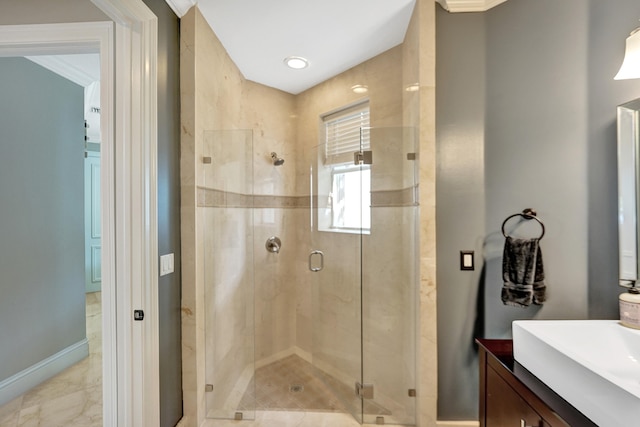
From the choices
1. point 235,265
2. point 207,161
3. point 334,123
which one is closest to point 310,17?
point 334,123

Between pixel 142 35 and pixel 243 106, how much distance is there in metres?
1.13

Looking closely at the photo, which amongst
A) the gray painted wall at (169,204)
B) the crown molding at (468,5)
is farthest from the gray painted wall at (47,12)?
the crown molding at (468,5)

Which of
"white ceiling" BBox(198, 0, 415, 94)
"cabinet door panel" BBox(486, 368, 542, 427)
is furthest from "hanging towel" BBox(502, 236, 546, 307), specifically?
"white ceiling" BBox(198, 0, 415, 94)

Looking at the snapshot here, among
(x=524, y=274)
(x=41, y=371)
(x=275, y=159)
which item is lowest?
(x=41, y=371)

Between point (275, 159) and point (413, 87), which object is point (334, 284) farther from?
point (413, 87)

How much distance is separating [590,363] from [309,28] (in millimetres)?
2089

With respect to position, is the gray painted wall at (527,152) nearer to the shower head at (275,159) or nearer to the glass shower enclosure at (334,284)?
the glass shower enclosure at (334,284)

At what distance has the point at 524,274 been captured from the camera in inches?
51.8

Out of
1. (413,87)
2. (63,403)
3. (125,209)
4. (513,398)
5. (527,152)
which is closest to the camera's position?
(513,398)

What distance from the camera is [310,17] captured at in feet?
5.45

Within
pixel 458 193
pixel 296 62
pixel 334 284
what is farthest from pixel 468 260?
pixel 296 62

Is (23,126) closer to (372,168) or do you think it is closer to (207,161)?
(207,161)

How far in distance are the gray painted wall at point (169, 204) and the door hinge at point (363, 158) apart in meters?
1.17

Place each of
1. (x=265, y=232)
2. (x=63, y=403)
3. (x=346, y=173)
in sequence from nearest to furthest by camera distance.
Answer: (x=63, y=403)
(x=346, y=173)
(x=265, y=232)
